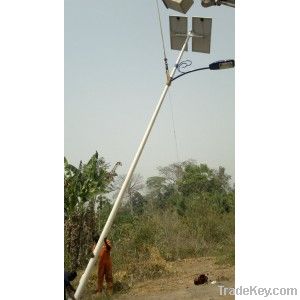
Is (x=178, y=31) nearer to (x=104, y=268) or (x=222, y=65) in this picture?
(x=222, y=65)

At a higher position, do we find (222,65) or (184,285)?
(222,65)

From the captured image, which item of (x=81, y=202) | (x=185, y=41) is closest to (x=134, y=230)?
(x=81, y=202)

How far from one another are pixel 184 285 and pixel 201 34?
18.7ft

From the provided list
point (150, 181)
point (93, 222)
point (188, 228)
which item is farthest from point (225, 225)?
point (150, 181)

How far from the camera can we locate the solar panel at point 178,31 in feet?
15.4

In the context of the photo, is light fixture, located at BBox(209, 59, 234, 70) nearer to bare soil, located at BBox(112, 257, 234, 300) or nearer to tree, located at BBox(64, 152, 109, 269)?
bare soil, located at BBox(112, 257, 234, 300)

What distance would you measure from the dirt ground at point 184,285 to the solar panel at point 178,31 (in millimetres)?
4655

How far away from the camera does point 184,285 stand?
308 inches

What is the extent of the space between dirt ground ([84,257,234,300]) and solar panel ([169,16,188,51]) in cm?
465

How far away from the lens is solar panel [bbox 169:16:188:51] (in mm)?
4703
